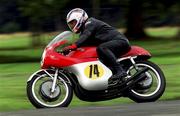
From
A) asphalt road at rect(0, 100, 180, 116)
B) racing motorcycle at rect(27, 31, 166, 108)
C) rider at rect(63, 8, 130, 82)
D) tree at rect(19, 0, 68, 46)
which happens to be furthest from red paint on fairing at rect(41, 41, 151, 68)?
tree at rect(19, 0, 68, 46)

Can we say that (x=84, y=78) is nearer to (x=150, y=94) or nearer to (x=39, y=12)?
(x=150, y=94)

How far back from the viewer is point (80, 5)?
115 ft

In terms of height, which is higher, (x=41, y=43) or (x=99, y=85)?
(x=99, y=85)

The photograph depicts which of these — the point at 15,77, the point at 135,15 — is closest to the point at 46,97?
the point at 15,77

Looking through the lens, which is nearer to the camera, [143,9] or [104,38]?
[104,38]

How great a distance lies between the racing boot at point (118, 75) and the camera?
9.73m

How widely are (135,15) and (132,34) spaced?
1.25 metres

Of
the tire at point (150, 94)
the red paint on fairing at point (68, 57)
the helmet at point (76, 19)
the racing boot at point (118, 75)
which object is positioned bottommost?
the tire at point (150, 94)

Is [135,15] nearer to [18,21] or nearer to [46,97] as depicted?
[18,21]

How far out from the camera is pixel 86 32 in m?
9.67

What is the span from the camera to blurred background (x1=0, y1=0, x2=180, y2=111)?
12443 millimetres

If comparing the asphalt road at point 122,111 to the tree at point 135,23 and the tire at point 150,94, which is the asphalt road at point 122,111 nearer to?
the tire at point 150,94

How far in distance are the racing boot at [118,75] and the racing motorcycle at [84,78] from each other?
5cm

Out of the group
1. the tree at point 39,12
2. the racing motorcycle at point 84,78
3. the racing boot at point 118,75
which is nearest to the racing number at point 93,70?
the racing motorcycle at point 84,78
